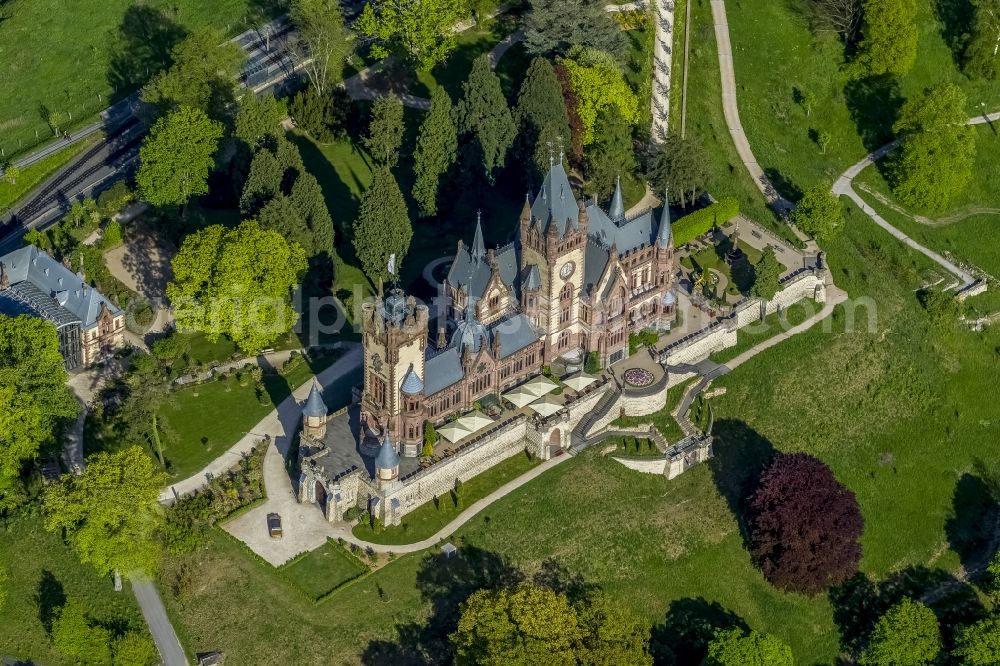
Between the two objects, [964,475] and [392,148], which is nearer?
[964,475]

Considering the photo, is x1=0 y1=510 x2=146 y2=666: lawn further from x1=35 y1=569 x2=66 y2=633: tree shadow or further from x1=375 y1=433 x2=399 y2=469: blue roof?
x1=375 y1=433 x2=399 y2=469: blue roof

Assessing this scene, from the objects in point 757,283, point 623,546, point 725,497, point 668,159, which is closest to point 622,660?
point 623,546

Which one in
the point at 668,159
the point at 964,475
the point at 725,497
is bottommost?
the point at 964,475

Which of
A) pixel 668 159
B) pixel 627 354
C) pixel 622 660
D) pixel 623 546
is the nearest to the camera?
pixel 622 660

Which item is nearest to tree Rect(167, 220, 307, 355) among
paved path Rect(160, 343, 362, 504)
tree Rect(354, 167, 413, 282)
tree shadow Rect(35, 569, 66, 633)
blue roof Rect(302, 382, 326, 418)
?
paved path Rect(160, 343, 362, 504)

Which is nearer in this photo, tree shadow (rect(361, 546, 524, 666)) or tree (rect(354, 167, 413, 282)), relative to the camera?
tree shadow (rect(361, 546, 524, 666))

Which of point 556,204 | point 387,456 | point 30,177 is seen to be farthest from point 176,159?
point 387,456

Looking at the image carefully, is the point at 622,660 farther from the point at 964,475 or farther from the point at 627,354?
the point at 964,475
